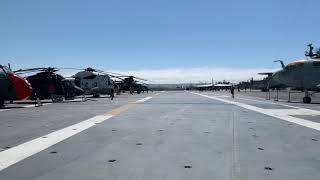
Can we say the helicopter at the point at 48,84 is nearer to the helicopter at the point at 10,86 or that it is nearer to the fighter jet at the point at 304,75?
the helicopter at the point at 10,86

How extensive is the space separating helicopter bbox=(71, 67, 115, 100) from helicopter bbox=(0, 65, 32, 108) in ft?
78.4

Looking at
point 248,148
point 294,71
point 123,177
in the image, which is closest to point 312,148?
point 248,148

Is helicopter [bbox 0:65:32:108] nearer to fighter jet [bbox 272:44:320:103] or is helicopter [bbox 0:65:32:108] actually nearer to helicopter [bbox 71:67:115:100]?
fighter jet [bbox 272:44:320:103]

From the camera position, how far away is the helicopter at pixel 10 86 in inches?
1097

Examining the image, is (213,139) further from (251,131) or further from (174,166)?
(174,166)

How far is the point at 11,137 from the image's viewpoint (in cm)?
1191

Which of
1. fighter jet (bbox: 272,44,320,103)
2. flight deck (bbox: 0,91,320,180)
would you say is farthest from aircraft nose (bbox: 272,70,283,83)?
flight deck (bbox: 0,91,320,180)

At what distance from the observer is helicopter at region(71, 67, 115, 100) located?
5350cm

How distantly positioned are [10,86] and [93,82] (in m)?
26.6

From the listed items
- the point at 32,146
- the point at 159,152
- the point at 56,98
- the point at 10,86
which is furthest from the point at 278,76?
the point at 32,146

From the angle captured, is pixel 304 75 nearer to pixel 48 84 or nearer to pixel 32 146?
pixel 48 84

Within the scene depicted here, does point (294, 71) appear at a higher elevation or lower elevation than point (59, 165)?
higher

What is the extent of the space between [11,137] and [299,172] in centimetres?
754

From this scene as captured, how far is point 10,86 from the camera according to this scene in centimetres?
2800
